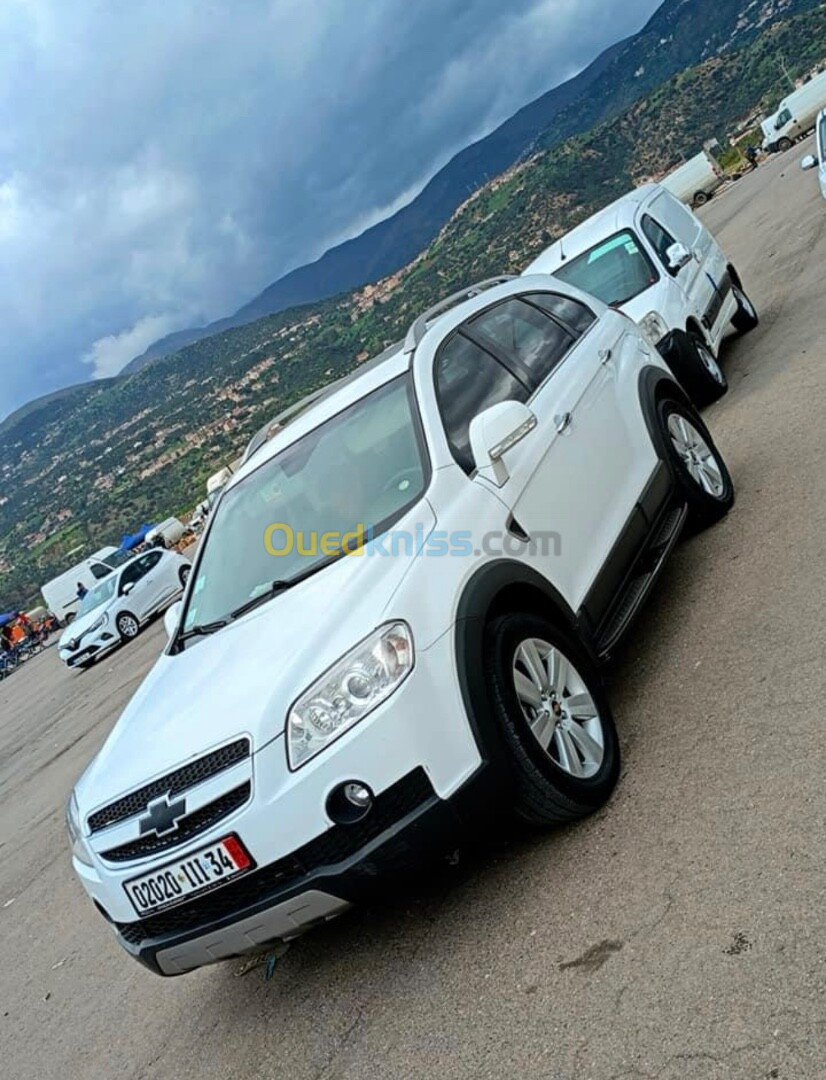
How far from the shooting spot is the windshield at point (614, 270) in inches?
343

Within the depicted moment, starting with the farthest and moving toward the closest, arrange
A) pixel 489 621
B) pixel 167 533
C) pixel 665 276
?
pixel 167 533 → pixel 665 276 → pixel 489 621

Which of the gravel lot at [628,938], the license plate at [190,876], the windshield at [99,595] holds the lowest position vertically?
the gravel lot at [628,938]

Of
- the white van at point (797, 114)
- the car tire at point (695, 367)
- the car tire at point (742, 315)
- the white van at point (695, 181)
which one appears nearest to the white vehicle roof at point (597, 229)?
the car tire at point (742, 315)

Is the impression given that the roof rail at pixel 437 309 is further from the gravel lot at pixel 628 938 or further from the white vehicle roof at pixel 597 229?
the white vehicle roof at pixel 597 229

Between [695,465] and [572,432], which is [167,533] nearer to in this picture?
[695,465]

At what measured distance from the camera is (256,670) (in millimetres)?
3223

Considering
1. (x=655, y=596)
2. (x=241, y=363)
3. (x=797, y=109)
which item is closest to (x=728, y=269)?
(x=655, y=596)

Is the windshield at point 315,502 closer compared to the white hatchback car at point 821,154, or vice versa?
the windshield at point 315,502

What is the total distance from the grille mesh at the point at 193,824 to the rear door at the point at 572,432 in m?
1.59

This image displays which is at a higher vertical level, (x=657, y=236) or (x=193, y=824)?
(x=657, y=236)

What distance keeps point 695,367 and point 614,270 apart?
61.6 inches

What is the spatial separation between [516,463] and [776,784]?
1.65m

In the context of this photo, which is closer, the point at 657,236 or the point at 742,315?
the point at 657,236

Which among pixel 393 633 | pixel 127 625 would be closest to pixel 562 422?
pixel 393 633
